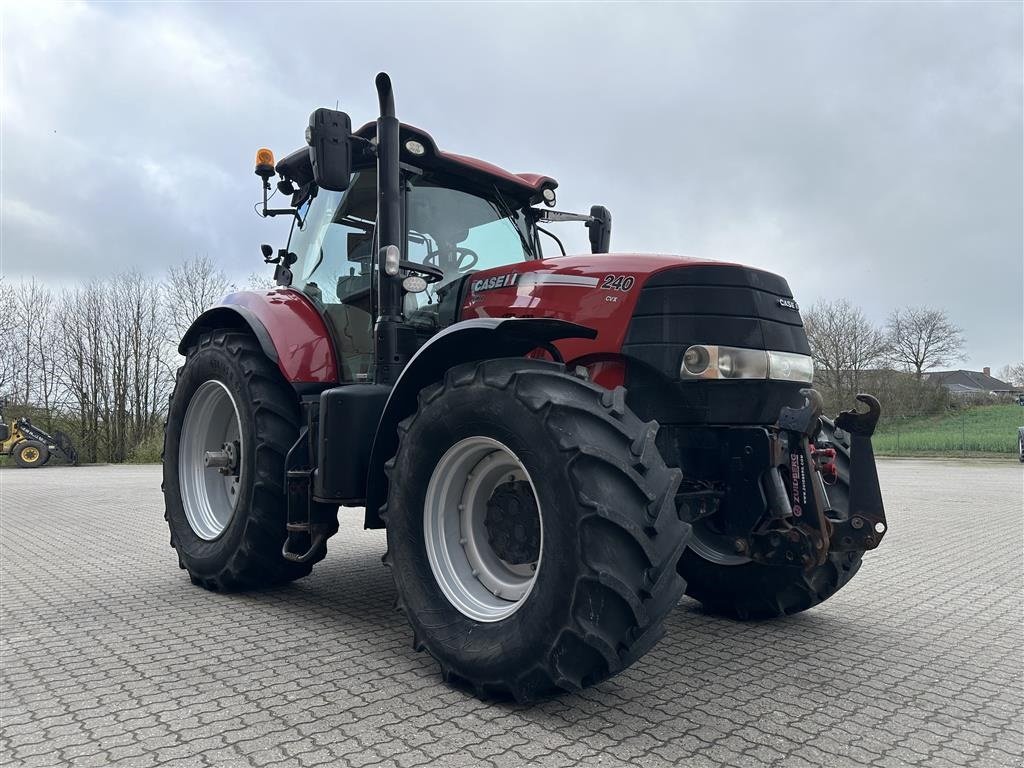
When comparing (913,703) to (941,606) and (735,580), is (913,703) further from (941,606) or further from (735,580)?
(941,606)

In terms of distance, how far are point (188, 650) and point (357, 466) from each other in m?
1.07

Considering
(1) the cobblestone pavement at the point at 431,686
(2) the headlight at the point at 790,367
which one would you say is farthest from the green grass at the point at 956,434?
(2) the headlight at the point at 790,367

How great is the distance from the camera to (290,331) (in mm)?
4074

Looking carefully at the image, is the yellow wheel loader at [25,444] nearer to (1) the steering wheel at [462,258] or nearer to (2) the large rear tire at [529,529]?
(1) the steering wheel at [462,258]

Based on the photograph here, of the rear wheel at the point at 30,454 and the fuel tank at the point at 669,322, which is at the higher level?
the fuel tank at the point at 669,322

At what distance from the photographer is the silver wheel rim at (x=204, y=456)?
461 cm

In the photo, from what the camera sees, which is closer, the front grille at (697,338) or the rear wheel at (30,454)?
the front grille at (697,338)

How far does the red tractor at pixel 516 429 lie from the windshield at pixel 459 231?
14mm

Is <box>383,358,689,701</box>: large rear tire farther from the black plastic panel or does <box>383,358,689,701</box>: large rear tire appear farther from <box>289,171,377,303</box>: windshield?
<box>289,171,377,303</box>: windshield

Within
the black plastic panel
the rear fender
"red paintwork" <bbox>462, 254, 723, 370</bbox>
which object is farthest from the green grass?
the black plastic panel

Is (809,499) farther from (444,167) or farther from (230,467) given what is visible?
(230,467)

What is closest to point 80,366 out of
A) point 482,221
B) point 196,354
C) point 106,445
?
point 106,445

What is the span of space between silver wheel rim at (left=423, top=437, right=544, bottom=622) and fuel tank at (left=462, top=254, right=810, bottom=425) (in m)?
0.60

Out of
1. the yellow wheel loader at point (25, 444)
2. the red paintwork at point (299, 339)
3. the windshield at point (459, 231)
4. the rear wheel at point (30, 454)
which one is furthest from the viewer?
the rear wheel at point (30, 454)
